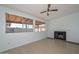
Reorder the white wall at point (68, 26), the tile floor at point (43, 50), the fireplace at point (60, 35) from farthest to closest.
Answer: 1. the fireplace at point (60, 35)
2. the white wall at point (68, 26)
3. the tile floor at point (43, 50)

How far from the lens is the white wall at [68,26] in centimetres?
736

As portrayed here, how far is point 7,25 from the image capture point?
190 inches

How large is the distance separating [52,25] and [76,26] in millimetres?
2963

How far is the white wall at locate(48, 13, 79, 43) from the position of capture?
7.36 m

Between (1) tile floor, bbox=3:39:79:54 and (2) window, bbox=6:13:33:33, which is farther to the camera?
(2) window, bbox=6:13:33:33

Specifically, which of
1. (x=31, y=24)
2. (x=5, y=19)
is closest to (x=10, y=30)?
(x=5, y=19)

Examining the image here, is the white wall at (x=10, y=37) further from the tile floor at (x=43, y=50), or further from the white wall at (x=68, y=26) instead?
the white wall at (x=68, y=26)

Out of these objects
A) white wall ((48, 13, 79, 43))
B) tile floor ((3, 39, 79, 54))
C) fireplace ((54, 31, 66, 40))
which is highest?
→ white wall ((48, 13, 79, 43))

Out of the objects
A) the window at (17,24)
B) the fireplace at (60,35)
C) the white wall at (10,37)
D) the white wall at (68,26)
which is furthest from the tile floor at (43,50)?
the fireplace at (60,35)

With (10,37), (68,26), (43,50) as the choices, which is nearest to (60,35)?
(68,26)

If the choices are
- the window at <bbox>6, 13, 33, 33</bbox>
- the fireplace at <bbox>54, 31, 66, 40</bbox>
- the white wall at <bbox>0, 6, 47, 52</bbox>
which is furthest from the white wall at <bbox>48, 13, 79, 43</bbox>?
the white wall at <bbox>0, 6, 47, 52</bbox>

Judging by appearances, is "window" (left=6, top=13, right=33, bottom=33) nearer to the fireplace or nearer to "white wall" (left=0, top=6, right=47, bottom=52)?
"white wall" (left=0, top=6, right=47, bottom=52)

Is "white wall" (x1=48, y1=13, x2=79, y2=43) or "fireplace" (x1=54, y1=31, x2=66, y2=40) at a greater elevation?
"white wall" (x1=48, y1=13, x2=79, y2=43)
